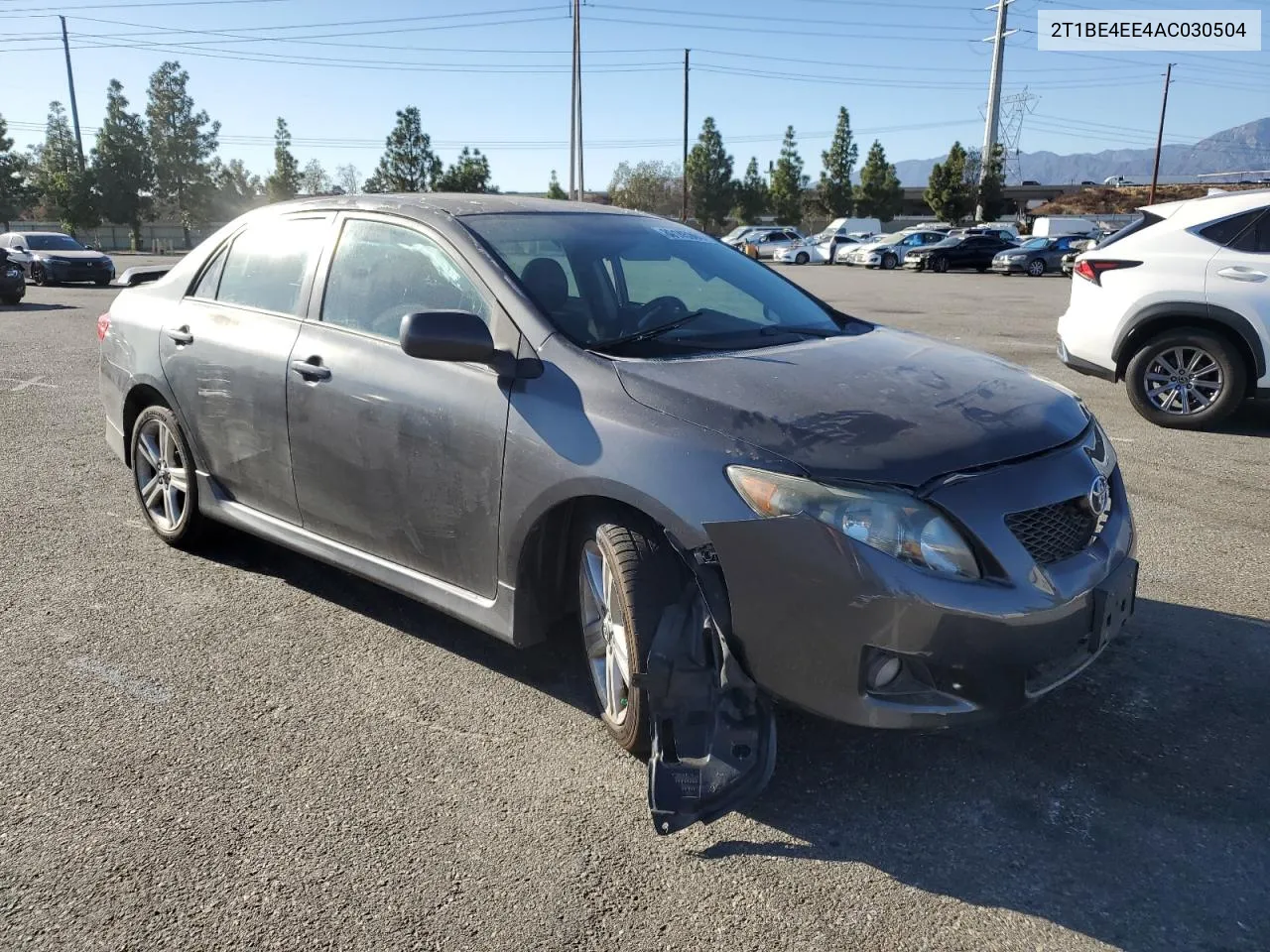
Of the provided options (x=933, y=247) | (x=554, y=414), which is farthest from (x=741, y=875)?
(x=933, y=247)

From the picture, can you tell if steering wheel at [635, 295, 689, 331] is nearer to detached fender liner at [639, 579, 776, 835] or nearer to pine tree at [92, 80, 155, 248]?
detached fender liner at [639, 579, 776, 835]

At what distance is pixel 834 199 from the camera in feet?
255

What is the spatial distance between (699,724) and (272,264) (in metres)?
2.76

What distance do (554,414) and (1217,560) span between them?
346 cm

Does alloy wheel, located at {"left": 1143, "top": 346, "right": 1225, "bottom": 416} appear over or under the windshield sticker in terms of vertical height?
under

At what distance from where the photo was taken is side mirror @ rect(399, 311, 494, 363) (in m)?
3.06

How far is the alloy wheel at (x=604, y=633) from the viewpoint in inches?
115

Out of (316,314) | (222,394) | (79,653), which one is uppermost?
(316,314)

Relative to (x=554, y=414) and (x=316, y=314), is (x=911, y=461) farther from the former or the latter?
(x=316, y=314)

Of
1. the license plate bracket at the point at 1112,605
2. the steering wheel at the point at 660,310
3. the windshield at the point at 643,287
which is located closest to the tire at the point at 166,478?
the windshield at the point at 643,287

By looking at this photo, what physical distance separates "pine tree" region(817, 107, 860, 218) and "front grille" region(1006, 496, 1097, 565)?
78936 mm

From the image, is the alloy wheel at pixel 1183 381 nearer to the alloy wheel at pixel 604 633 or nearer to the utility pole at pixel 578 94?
the alloy wheel at pixel 604 633

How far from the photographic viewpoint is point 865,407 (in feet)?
9.28

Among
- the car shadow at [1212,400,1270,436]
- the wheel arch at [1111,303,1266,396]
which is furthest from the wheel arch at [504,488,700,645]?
the car shadow at [1212,400,1270,436]
